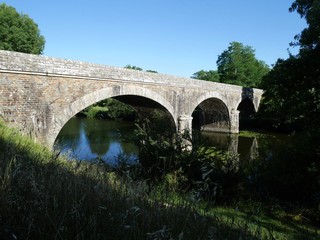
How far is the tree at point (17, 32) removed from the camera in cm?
3183

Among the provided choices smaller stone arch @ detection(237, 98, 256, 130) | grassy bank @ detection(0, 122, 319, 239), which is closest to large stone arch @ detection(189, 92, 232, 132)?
smaller stone arch @ detection(237, 98, 256, 130)

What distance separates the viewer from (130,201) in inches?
96.1

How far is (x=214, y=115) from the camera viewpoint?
31.8 metres

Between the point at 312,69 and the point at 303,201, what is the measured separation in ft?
11.6

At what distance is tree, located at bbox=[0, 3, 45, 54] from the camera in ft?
104

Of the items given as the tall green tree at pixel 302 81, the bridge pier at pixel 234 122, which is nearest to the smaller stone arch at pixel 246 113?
the bridge pier at pixel 234 122

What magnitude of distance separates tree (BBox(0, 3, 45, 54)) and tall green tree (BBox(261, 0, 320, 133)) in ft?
96.6

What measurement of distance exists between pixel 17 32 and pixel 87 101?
2453cm

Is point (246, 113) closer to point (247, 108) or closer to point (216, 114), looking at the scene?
point (247, 108)

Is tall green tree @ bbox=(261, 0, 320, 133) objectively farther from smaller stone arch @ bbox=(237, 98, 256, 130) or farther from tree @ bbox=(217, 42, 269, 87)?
tree @ bbox=(217, 42, 269, 87)

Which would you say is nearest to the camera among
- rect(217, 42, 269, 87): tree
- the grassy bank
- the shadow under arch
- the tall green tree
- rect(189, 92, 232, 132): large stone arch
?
the grassy bank

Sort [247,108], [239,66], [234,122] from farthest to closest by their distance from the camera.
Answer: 1. [239,66]
2. [247,108]
3. [234,122]

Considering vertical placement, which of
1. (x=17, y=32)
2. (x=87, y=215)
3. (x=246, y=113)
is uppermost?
(x=17, y=32)

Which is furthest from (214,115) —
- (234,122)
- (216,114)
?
(234,122)
